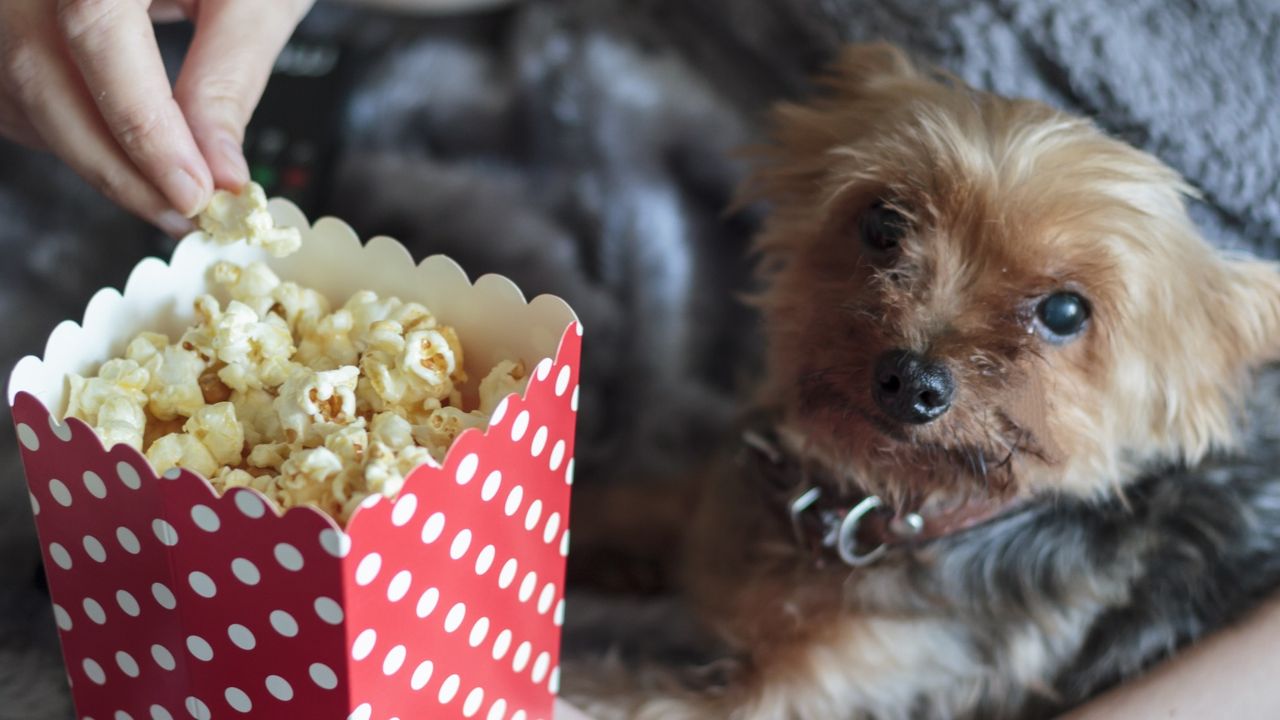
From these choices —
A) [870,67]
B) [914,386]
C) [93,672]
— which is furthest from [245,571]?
[870,67]

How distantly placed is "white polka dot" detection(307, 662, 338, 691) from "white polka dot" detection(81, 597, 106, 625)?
7.1 inches

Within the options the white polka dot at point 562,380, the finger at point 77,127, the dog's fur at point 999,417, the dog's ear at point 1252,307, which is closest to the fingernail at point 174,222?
the finger at point 77,127

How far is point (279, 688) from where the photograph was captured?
67 cm

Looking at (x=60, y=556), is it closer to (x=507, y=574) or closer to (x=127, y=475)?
(x=127, y=475)

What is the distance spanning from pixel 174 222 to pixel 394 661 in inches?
17.2

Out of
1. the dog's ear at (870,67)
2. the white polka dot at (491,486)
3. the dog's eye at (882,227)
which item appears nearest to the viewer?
the white polka dot at (491,486)

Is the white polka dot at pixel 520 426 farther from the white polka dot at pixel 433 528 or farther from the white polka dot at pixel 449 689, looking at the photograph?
the white polka dot at pixel 449 689

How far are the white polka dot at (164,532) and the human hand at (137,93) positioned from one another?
29cm

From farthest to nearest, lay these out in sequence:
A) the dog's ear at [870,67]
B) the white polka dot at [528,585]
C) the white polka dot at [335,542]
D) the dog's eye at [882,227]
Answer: the dog's ear at [870,67], the dog's eye at [882,227], the white polka dot at [528,585], the white polka dot at [335,542]

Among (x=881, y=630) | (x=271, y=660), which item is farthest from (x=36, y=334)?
(x=881, y=630)

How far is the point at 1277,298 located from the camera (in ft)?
3.84

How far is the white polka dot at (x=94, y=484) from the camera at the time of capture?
2.12ft

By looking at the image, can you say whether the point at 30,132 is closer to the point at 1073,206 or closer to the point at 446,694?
the point at 446,694

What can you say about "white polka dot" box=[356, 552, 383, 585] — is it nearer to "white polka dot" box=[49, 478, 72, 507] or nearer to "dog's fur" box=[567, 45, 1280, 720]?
"white polka dot" box=[49, 478, 72, 507]
